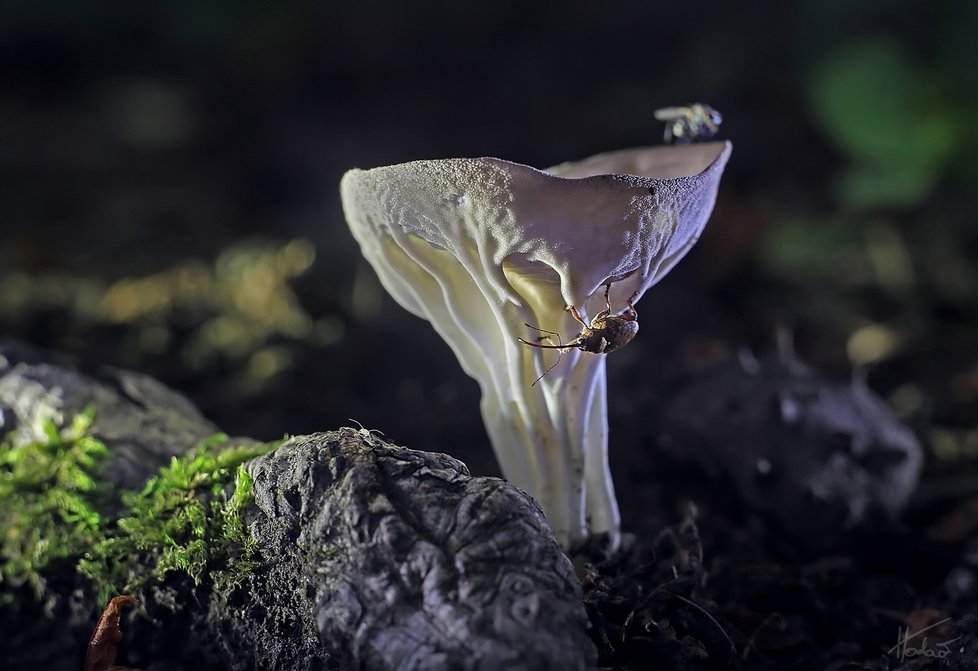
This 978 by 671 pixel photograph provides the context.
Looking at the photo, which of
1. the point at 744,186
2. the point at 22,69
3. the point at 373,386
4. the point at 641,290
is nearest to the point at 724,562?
the point at 641,290

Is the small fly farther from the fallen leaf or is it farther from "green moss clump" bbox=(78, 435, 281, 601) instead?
the fallen leaf

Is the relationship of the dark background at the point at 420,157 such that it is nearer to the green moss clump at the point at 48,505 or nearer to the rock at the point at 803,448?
the rock at the point at 803,448

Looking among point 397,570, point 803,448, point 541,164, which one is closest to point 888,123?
point 541,164

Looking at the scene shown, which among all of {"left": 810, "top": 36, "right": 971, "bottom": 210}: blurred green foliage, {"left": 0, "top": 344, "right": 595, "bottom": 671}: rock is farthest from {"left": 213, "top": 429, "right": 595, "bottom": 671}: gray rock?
{"left": 810, "top": 36, "right": 971, "bottom": 210}: blurred green foliage

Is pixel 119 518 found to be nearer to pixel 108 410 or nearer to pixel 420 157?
pixel 108 410

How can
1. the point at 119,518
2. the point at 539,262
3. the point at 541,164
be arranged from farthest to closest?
the point at 541,164 → the point at 119,518 → the point at 539,262

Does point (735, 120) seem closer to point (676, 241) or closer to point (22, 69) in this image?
point (676, 241)
